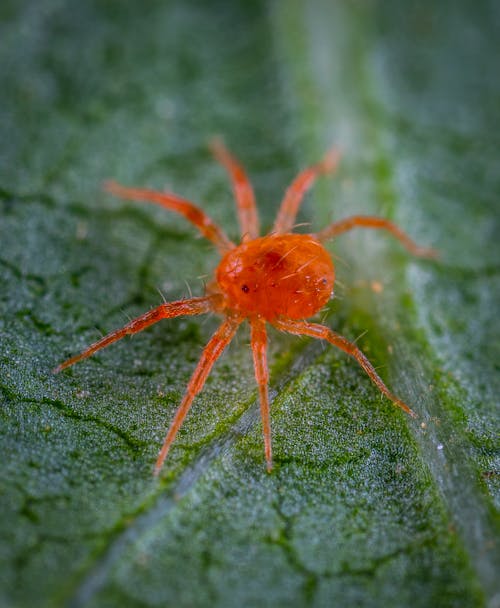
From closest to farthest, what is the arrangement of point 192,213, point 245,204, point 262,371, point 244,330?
1. point 262,371
2. point 244,330
3. point 192,213
4. point 245,204

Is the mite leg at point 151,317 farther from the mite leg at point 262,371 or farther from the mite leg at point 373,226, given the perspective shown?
the mite leg at point 373,226

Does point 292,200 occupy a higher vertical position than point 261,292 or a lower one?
higher

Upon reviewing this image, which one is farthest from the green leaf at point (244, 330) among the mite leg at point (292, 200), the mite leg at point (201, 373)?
the mite leg at point (292, 200)

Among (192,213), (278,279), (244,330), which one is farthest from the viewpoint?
(192,213)

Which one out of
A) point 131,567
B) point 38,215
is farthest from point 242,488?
point 38,215

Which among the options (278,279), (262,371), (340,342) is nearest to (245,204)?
(278,279)

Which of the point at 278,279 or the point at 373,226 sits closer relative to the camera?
the point at 278,279

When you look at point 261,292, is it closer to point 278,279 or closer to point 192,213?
point 278,279
